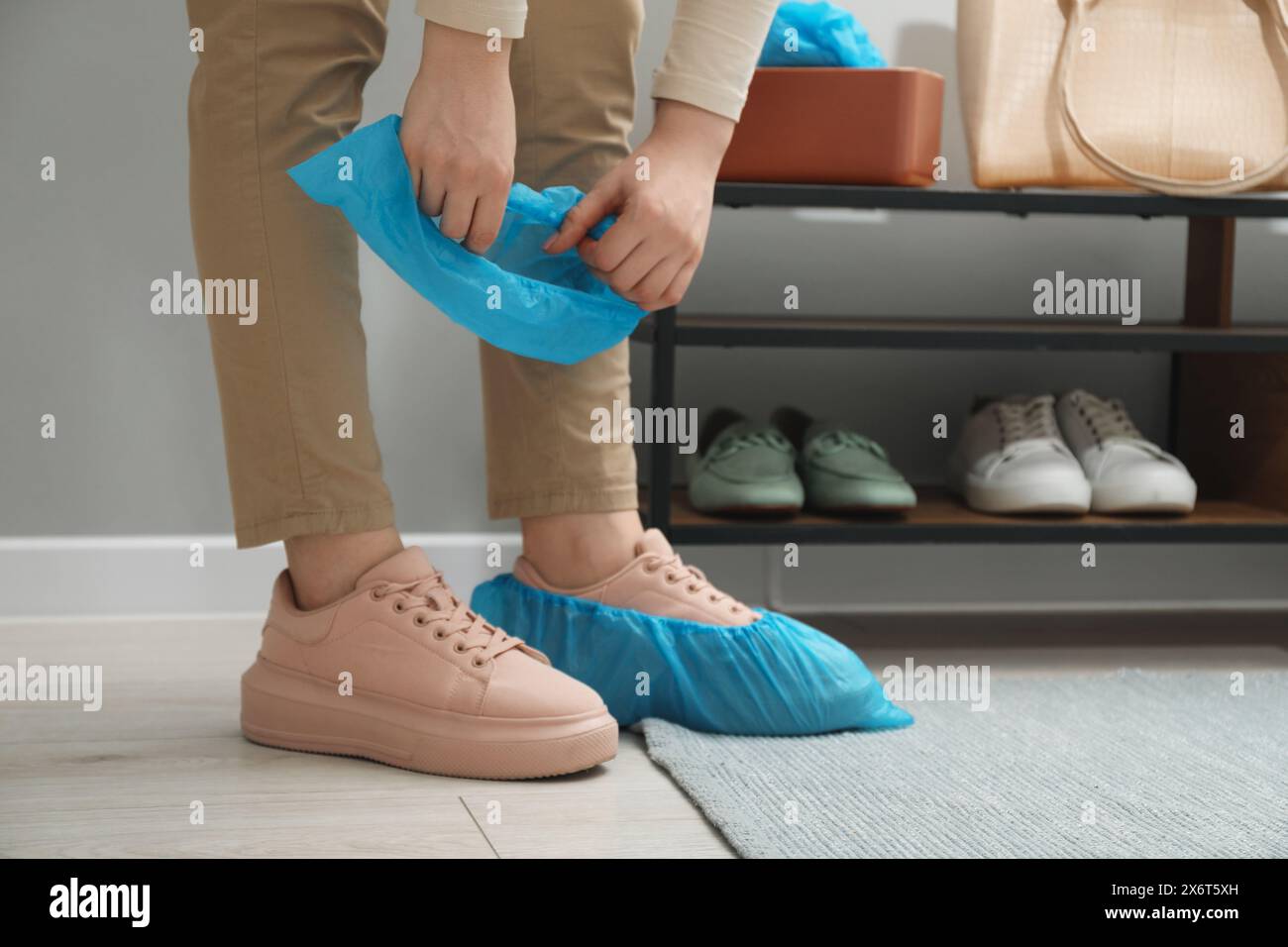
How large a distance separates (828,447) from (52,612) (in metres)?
0.86

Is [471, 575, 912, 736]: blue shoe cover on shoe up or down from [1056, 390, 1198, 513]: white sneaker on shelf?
down

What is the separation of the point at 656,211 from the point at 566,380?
210 millimetres

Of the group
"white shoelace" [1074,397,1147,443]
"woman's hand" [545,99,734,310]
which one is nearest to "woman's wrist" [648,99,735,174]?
"woman's hand" [545,99,734,310]

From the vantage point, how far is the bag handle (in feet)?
4.47

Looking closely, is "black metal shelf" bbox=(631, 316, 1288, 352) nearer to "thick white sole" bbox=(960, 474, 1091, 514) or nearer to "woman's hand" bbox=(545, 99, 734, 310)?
"thick white sole" bbox=(960, 474, 1091, 514)

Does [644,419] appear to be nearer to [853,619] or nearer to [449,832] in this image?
[853,619]

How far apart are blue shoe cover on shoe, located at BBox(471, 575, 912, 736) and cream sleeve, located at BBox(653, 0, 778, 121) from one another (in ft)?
1.23

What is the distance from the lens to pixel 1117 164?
1.36 meters

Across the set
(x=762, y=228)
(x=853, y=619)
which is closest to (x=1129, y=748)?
(x=853, y=619)

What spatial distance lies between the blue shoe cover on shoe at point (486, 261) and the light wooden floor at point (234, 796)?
0.96ft

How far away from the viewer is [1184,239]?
1.72 meters

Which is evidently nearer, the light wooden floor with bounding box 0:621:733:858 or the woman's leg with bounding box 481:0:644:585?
the light wooden floor with bounding box 0:621:733:858

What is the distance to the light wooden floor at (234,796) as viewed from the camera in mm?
790

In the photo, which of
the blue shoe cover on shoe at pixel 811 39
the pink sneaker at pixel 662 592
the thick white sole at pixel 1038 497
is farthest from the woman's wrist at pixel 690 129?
the thick white sole at pixel 1038 497
